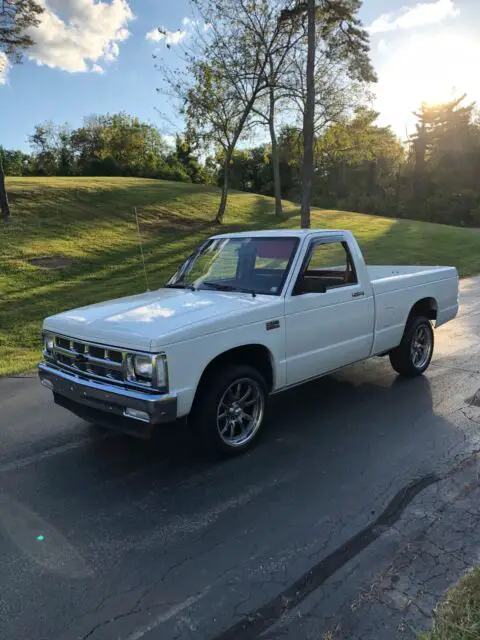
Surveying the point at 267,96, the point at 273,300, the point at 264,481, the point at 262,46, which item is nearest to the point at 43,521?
the point at 264,481

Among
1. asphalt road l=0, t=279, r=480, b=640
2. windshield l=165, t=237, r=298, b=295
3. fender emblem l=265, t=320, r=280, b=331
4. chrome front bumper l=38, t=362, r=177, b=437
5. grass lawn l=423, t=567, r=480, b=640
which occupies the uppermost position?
windshield l=165, t=237, r=298, b=295

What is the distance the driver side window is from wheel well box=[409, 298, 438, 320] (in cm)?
129

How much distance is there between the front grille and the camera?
3949 mm

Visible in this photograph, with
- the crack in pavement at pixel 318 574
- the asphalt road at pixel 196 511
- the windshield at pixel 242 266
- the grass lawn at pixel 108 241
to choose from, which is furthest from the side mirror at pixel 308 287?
the grass lawn at pixel 108 241

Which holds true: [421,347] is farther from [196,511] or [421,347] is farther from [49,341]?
[49,341]

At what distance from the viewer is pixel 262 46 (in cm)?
2377

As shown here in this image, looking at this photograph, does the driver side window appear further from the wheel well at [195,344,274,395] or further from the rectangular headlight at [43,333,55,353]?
the rectangular headlight at [43,333,55,353]

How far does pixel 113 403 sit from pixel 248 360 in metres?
1.23

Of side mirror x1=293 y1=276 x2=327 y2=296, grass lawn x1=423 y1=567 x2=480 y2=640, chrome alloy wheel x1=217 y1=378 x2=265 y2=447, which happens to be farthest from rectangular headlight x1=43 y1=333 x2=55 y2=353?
grass lawn x1=423 y1=567 x2=480 y2=640

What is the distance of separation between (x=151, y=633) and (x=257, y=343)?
7.67ft

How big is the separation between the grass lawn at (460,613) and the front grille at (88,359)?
8.23ft

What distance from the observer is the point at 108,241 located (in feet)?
65.2

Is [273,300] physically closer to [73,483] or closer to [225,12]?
[73,483]

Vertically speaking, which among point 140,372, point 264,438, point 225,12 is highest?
point 225,12
